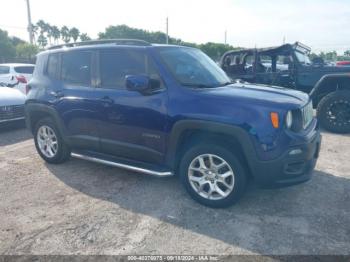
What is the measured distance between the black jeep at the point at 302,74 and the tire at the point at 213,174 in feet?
14.9

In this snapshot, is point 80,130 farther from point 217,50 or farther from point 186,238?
point 217,50

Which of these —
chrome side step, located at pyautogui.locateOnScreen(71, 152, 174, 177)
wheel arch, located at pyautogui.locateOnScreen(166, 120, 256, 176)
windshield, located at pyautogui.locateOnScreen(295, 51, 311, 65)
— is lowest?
chrome side step, located at pyautogui.locateOnScreen(71, 152, 174, 177)

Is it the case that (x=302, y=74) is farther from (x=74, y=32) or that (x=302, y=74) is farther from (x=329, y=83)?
(x=74, y=32)

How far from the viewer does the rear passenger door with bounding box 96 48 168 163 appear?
374cm

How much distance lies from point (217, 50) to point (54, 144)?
151ft

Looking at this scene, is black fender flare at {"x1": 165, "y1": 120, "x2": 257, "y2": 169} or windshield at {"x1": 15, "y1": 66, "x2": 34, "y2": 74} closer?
black fender flare at {"x1": 165, "y1": 120, "x2": 257, "y2": 169}

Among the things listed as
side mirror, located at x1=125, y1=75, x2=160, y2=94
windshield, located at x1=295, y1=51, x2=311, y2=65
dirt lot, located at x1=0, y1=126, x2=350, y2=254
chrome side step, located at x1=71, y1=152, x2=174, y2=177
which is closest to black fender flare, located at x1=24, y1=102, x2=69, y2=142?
chrome side step, located at x1=71, y1=152, x2=174, y2=177

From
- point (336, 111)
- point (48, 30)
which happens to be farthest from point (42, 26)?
point (336, 111)

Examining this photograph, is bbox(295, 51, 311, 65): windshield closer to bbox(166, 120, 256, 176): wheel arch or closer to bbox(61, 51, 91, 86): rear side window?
bbox(166, 120, 256, 176): wheel arch

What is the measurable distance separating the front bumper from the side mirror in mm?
1498

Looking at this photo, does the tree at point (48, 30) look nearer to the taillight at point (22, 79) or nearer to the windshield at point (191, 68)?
the taillight at point (22, 79)

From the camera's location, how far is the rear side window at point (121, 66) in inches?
153

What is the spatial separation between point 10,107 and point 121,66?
4600mm

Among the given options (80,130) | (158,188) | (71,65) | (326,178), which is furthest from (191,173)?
(71,65)
